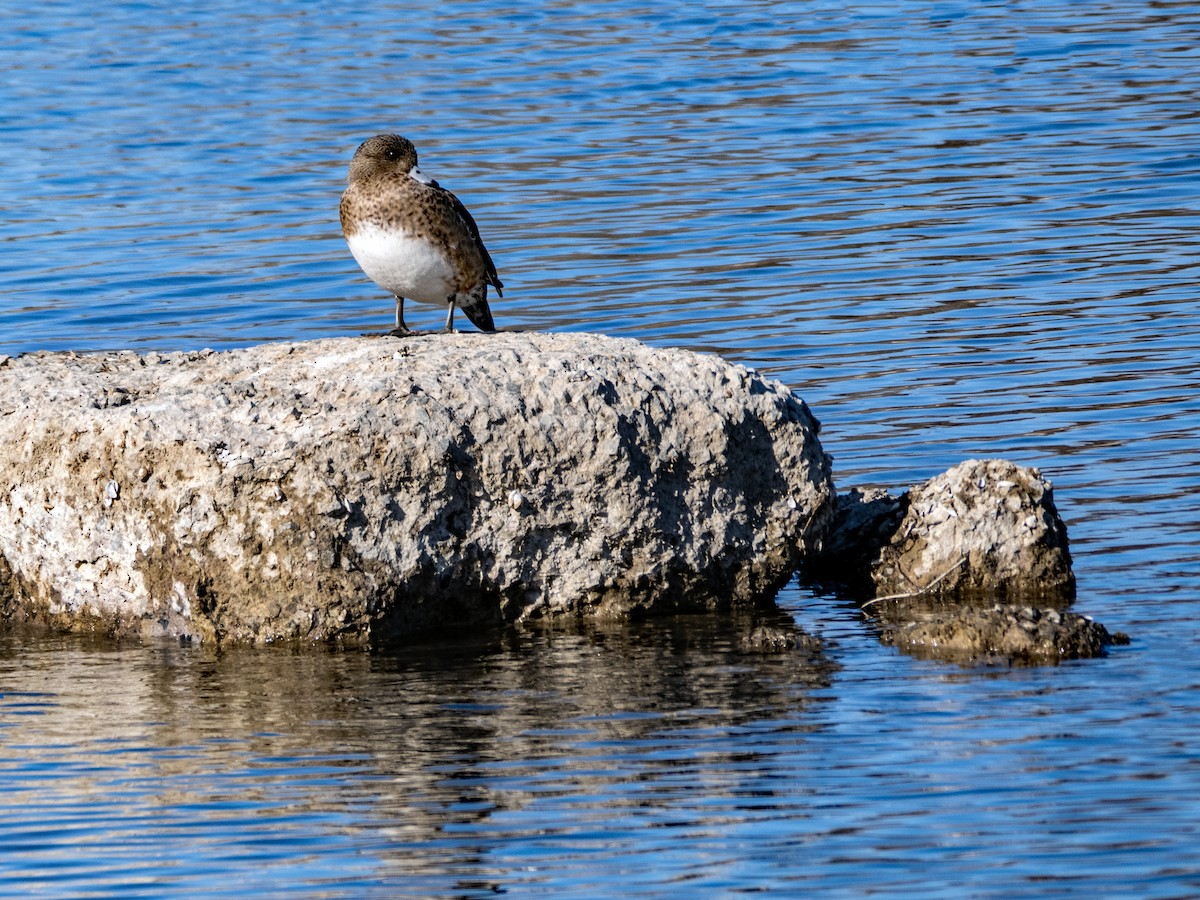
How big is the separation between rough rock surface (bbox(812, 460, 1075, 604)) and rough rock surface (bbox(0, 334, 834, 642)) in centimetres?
39

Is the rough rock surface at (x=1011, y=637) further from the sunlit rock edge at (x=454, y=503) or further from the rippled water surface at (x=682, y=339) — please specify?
the rippled water surface at (x=682, y=339)

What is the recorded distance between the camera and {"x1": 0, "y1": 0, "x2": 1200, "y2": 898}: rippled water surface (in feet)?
18.8

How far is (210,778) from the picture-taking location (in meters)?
6.34

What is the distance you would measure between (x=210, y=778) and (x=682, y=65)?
1970 centimetres

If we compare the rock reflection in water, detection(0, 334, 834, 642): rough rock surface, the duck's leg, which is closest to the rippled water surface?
the rock reflection in water

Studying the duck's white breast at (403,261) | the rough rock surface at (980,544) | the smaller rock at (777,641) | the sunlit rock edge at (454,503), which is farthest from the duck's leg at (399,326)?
the rough rock surface at (980,544)

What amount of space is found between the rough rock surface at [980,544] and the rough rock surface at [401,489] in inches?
15.2

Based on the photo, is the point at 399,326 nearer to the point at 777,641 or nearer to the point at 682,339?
the point at 777,641

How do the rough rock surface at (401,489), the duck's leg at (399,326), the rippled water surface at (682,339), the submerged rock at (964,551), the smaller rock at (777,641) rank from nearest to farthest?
1. the rippled water surface at (682,339)
2. the smaller rock at (777,641)
3. the rough rock surface at (401,489)
4. the submerged rock at (964,551)
5. the duck's leg at (399,326)

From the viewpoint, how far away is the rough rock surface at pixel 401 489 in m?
7.73

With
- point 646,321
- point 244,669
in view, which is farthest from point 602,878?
point 646,321

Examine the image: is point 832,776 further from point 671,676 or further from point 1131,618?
point 1131,618

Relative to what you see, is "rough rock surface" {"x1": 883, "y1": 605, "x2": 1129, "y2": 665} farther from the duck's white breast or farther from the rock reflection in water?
the duck's white breast

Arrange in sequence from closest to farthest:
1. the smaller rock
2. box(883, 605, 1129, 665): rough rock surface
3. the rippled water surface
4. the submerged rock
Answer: the rippled water surface, box(883, 605, 1129, 665): rough rock surface, the smaller rock, the submerged rock
